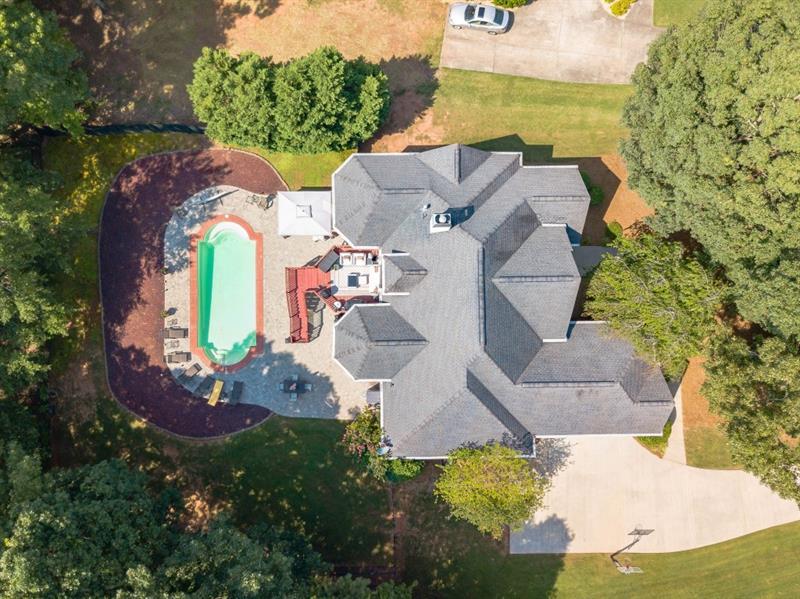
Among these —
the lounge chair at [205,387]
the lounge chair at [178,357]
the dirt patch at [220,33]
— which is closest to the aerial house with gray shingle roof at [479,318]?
the lounge chair at [205,387]

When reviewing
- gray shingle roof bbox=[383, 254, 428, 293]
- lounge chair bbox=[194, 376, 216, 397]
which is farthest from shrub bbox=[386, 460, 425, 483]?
lounge chair bbox=[194, 376, 216, 397]

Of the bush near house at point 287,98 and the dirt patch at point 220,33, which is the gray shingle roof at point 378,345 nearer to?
the bush near house at point 287,98

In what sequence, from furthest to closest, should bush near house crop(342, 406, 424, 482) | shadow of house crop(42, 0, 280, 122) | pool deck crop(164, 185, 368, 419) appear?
shadow of house crop(42, 0, 280, 122) → pool deck crop(164, 185, 368, 419) → bush near house crop(342, 406, 424, 482)

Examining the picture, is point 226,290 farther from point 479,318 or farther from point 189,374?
point 479,318

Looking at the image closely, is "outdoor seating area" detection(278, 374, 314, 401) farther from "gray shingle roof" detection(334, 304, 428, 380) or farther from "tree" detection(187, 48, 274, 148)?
"tree" detection(187, 48, 274, 148)

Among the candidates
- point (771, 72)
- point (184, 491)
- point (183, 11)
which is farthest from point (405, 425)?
point (183, 11)

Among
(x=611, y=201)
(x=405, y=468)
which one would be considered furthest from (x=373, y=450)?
(x=611, y=201)
